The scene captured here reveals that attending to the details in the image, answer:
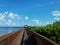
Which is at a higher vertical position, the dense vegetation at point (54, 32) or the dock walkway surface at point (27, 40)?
the dense vegetation at point (54, 32)

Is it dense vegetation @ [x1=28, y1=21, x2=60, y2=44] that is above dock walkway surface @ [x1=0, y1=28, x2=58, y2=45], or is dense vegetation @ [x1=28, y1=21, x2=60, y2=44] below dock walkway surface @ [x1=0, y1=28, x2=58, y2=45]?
above

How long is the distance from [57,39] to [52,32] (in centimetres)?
139

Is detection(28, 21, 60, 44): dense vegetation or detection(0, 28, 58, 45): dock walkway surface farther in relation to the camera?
→ detection(28, 21, 60, 44): dense vegetation

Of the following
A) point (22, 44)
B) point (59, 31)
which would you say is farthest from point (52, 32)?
point (22, 44)

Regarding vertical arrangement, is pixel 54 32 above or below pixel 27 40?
above

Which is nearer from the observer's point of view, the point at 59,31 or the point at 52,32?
the point at 59,31

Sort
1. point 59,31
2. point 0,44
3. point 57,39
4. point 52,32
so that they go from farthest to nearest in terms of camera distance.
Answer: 1. point 52,32
2. point 59,31
3. point 57,39
4. point 0,44

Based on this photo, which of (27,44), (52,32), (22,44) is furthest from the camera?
(22,44)

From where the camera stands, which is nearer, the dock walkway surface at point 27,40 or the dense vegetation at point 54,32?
the dock walkway surface at point 27,40

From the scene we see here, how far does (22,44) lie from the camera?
10609 millimetres

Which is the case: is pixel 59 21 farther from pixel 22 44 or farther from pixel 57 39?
pixel 57 39

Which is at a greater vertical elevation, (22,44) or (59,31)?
(59,31)

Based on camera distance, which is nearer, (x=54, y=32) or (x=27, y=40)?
(x=54, y=32)

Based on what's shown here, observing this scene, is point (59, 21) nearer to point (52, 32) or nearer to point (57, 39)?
point (52, 32)
